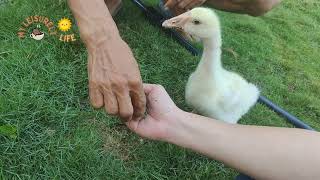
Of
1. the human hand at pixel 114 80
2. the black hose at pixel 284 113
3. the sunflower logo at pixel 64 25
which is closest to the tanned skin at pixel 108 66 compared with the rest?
the human hand at pixel 114 80

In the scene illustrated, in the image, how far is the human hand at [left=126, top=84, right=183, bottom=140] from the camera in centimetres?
207

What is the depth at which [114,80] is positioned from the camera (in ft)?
5.75

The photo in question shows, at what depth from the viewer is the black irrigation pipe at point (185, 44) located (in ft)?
10.4

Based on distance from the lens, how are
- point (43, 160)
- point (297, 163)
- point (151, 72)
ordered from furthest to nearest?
point (151, 72) < point (43, 160) < point (297, 163)

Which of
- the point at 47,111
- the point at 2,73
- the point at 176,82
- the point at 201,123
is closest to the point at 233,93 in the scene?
the point at 176,82

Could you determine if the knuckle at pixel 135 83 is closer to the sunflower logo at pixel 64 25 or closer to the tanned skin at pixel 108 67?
the tanned skin at pixel 108 67

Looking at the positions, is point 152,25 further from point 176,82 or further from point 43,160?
point 43,160

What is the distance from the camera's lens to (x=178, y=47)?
3.50 metres

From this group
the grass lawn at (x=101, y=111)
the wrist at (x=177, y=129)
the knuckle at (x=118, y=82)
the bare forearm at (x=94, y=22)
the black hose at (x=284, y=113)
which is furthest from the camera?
the black hose at (x=284, y=113)

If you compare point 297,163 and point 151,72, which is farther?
point 151,72

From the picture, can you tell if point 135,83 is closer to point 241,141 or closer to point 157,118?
point 157,118

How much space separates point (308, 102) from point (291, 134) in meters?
1.66

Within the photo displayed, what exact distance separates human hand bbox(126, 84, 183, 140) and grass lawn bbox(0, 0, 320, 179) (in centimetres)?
46

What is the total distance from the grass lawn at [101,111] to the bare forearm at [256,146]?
0.54 m
